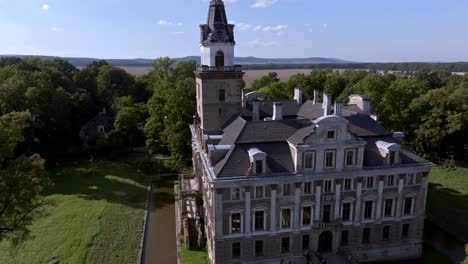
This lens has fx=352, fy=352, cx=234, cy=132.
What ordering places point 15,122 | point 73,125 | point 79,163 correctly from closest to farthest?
point 15,122 → point 79,163 → point 73,125

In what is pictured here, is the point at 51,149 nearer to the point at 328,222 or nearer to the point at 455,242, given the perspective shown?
the point at 328,222

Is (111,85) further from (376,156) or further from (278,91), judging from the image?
(376,156)

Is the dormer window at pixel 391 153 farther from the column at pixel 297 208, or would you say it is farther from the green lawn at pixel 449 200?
the green lawn at pixel 449 200

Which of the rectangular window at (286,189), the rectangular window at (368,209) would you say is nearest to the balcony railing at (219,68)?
the rectangular window at (286,189)

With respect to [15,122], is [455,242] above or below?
below

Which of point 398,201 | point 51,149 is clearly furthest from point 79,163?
point 398,201
